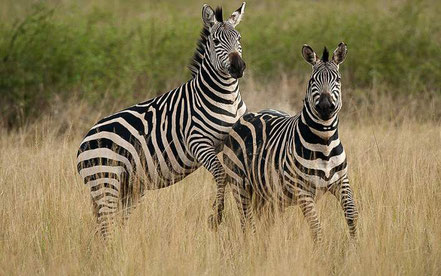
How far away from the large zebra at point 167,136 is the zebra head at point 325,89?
1137 mm

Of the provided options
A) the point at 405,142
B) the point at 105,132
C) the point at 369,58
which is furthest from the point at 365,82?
the point at 105,132

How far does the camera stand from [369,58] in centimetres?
1689

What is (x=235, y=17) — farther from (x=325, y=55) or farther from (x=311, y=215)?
(x=311, y=215)

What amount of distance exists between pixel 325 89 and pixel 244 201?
1.57m

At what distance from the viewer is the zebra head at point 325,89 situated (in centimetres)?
627

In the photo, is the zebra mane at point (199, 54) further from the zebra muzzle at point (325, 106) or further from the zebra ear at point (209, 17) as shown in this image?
the zebra muzzle at point (325, 106)

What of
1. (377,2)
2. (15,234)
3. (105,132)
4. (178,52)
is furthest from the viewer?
(377,2)

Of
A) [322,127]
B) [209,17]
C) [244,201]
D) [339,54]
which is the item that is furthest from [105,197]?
[339,54]

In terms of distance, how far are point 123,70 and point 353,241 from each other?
34.3ft

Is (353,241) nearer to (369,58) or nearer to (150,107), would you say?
(150,107)

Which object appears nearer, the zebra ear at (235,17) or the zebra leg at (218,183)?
the zebra leg at (218,183)

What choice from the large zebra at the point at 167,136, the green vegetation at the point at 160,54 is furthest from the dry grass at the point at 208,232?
the green vegetation at the point at 160,54

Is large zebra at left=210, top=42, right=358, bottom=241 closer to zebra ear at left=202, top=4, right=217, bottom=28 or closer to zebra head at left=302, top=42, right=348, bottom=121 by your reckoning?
zebra head at left=302, top=42, right=348, bottom=121

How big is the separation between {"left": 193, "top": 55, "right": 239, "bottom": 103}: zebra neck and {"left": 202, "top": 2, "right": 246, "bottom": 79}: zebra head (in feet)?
0.24
